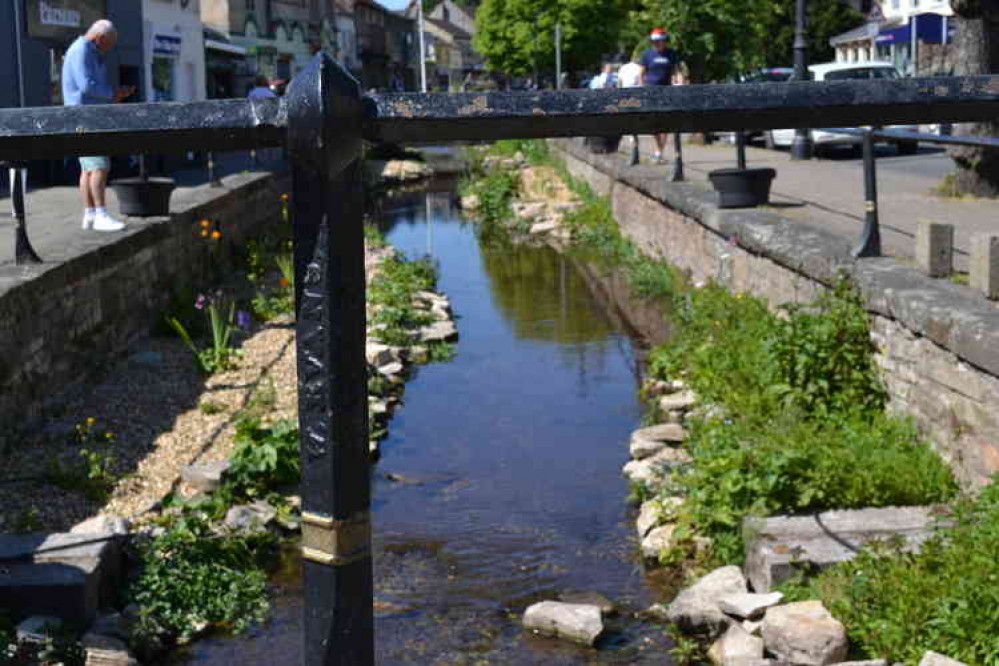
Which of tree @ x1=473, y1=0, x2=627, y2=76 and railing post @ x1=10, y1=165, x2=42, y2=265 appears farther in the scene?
tree @ x1=473, y1=0, x2=627, y2=76

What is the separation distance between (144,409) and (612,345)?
17.8 ft

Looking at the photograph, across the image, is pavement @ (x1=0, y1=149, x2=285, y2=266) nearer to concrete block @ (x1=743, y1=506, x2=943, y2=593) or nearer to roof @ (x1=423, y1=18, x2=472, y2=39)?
concrete block @ (x1=743, y1=506, x2=943, y2=593)

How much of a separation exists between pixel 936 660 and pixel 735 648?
1.18 metres

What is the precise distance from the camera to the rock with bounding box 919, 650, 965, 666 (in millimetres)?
4742

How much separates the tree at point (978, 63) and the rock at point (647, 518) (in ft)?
22.1

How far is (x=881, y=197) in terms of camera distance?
13688mm

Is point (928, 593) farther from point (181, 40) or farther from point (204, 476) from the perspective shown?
point (181, 40)

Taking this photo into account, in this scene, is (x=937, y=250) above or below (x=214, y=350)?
above

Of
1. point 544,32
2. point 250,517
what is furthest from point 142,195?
point 544,32

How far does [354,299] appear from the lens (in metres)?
1.25

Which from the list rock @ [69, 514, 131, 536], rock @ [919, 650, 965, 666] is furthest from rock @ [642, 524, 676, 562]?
rock @ [69, 514, 131, 536]

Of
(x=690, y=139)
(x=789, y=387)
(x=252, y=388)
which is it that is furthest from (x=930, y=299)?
(x=690, y=139)

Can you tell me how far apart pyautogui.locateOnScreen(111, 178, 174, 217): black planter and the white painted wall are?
41.3 feet

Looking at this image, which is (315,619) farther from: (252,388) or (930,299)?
(252,388)
